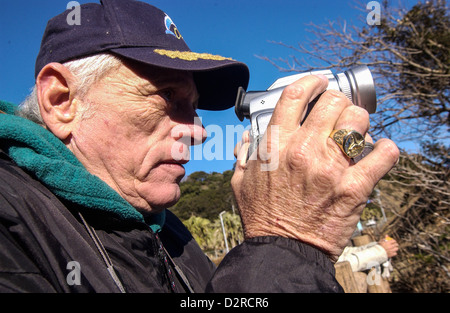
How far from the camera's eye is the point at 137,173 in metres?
1.41

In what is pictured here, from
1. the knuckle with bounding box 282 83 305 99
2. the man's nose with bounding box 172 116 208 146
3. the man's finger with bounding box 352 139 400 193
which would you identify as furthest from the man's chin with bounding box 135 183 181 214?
the man's finger with bounding box 352 139 400 193

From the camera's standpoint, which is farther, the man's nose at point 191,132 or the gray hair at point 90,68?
the man's nose at point 191,132

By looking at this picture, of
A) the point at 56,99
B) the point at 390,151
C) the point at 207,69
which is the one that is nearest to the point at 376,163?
the point at 390,151

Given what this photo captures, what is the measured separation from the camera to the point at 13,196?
36.0 inches

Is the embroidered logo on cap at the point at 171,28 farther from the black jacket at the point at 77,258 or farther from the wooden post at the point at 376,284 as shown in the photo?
the wooden post at the point at 376,284

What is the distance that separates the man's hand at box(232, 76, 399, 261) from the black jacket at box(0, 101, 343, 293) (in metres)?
0.08

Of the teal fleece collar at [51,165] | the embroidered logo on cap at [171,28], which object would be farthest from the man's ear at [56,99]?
the embroidered logo on cap at [171,28]

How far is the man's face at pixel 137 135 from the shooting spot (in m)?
1.34

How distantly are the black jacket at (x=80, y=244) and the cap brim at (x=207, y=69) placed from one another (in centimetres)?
51

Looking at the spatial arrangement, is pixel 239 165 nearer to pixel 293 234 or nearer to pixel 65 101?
pixel 293 234

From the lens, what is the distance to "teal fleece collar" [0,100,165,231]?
3.45 ft

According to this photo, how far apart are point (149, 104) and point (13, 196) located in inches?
26.3

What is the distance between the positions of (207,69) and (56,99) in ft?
2.22
